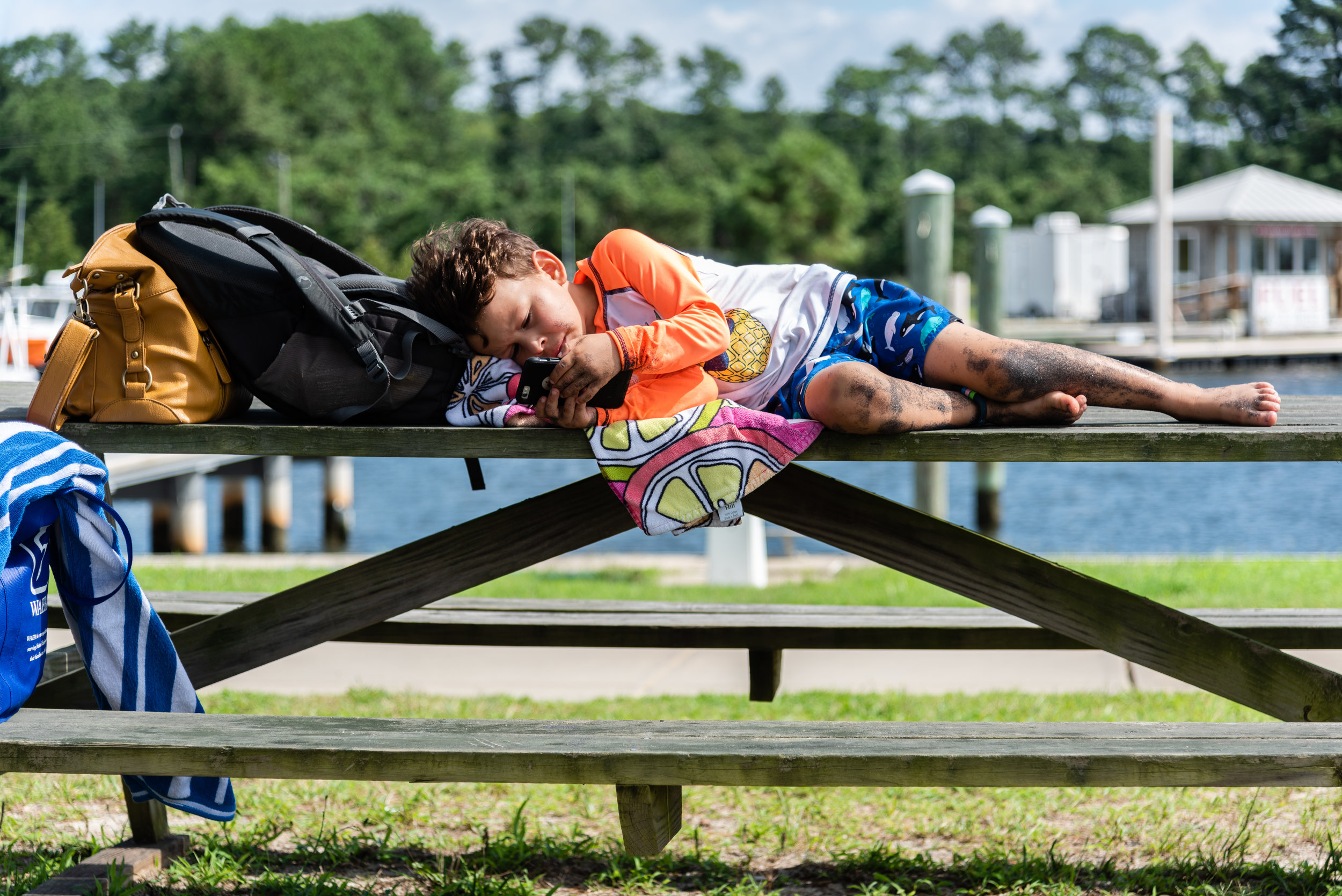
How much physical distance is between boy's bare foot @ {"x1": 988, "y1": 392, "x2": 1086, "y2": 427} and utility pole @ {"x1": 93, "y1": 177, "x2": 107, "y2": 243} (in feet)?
28.8

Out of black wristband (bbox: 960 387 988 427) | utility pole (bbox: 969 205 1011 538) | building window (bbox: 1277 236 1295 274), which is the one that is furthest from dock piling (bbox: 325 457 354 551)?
building window (bbox: 1277 236 1295 274)

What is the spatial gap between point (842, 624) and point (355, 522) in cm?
1577

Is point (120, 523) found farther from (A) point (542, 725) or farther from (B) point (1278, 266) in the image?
(B) point (1278, 266)

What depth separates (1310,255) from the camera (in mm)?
34188

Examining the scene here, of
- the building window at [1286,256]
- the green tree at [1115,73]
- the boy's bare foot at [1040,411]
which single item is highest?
the green tree at [1115,73]

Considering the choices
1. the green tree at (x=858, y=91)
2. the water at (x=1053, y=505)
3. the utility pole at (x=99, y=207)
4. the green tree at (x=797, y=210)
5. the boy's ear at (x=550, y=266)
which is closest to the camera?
the boy's ear at (x=550, y=266)

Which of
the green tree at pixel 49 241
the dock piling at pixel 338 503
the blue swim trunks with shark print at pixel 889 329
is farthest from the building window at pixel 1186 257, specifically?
the blue swim trunks with shark print at pixel 889 329

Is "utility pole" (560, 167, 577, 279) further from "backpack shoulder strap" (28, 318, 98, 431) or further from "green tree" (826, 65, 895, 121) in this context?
"backpack shoulder strap" (28, 318, 98, 431)

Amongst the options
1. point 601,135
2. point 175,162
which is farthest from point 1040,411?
point 601,135

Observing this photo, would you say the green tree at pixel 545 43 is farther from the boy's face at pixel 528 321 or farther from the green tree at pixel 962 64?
the boy's face at pixel 528 321

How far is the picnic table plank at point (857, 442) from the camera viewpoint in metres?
2.27

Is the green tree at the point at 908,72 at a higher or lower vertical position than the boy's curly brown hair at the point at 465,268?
higher

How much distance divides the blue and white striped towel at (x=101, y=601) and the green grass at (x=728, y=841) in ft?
1.85

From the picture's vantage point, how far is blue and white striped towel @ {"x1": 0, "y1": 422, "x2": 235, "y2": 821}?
2.31 m
